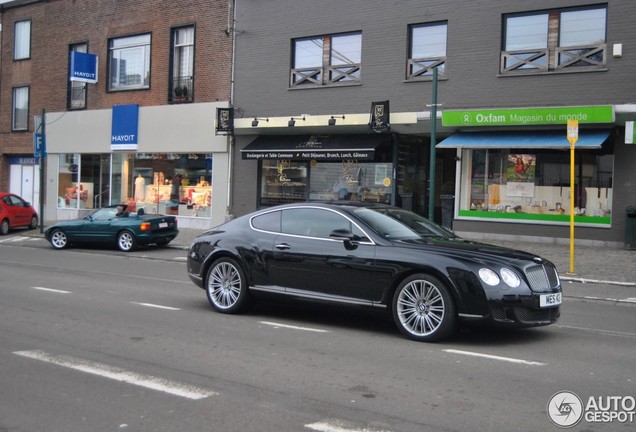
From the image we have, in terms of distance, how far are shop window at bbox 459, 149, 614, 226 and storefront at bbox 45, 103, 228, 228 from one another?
9330mm

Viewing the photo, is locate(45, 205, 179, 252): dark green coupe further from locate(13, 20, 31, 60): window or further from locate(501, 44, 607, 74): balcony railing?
locate(13, 20, 31, 60): window

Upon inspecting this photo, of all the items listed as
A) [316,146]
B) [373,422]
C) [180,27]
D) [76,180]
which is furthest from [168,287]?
[76,180]

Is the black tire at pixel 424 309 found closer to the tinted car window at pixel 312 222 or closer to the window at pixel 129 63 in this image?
the tinted car window at pixel 312 222

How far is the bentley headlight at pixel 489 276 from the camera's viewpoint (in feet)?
23.7

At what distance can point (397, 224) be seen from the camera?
28.1 feet

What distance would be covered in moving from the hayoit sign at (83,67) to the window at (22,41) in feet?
15.4

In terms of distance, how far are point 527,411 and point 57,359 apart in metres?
4.49

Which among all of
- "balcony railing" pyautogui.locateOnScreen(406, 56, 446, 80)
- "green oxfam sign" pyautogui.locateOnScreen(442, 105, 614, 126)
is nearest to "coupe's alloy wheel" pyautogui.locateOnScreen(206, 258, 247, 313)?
"green oxfam sign" pyautogui.locateOnScreen(442, 105, 614, 126)

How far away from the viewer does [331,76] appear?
22.7 m

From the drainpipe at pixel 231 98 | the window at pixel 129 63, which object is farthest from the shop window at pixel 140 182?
the window at pixel 129 63

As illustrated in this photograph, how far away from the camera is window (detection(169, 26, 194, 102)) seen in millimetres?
26234

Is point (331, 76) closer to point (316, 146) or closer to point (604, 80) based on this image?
point (316, 146)

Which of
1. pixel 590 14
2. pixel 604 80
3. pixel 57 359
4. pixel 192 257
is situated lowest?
pixel 57 359

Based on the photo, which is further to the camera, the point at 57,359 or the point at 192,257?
the point at 192,257
